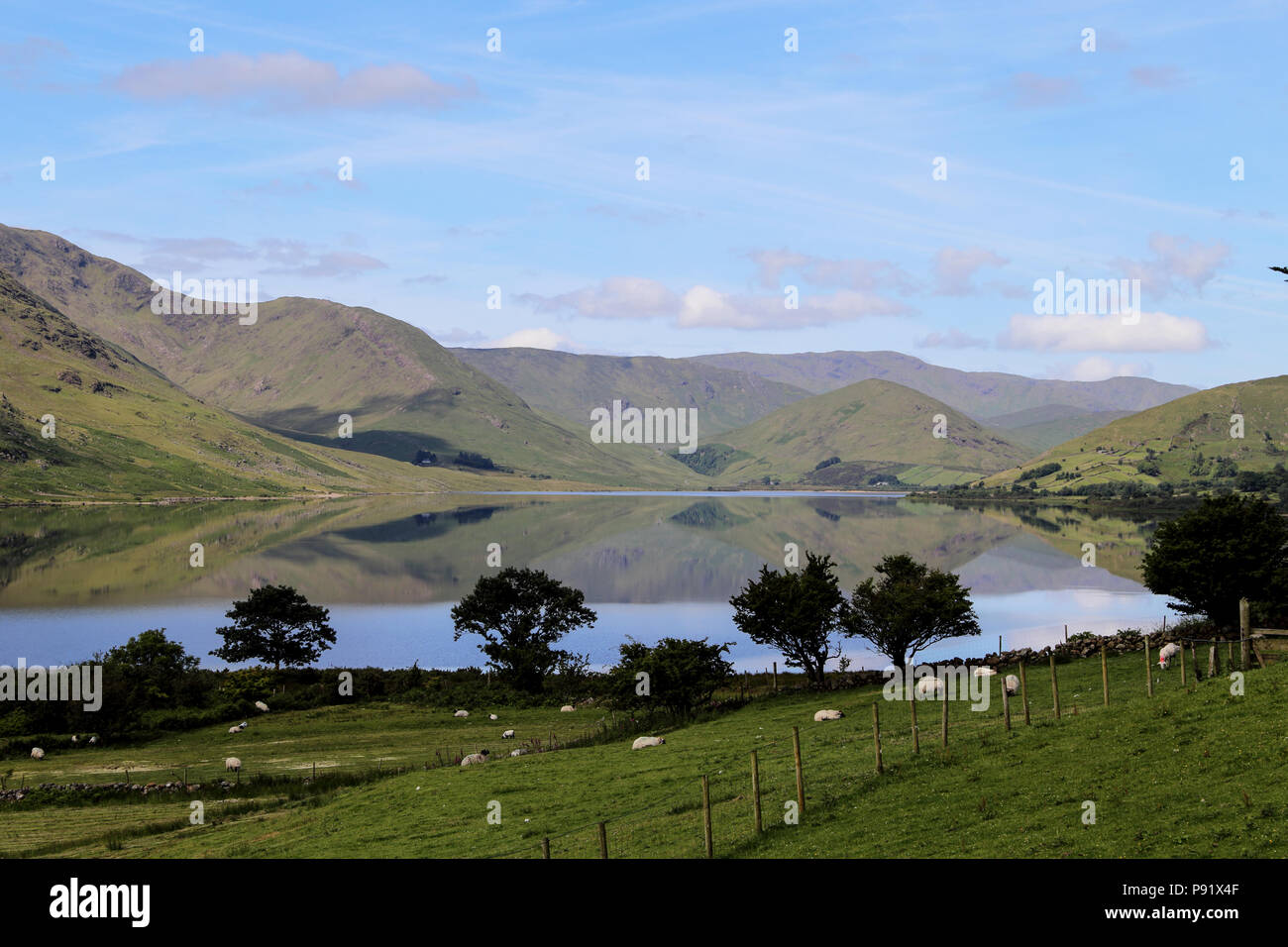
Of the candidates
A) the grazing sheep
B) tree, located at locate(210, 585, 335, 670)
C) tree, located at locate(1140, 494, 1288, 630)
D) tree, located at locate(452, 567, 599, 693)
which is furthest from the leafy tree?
tree, located at locate(210, 585, 335, 670)

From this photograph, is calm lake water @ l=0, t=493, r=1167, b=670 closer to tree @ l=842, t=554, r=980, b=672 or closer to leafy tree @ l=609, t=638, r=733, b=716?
tree @ l=842, t=554, r=980, b=672

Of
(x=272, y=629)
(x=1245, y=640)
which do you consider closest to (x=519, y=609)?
(x=272, y=629)

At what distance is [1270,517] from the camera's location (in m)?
67.8

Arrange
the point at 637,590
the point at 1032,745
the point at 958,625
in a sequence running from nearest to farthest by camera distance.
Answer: the point at 1032,745 → the point at 958,625 → the point at 637,590

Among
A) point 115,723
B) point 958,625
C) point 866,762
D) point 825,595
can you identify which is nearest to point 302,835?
point 866,762

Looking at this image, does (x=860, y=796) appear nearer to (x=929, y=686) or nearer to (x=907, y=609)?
(x=929, y=686)

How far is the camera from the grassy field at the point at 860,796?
2270cm

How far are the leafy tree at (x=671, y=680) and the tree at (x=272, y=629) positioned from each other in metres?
38.8

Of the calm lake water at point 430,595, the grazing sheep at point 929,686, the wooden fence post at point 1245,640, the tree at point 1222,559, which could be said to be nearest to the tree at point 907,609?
the grazing sheep at point 929,686

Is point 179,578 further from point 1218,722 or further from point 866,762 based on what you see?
point 1218,722

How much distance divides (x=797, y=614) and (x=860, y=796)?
129 feet

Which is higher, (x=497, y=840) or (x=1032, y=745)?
(x=1032, y=745)

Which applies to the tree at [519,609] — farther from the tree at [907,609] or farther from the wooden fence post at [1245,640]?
the wooden fence post at [1245,640]
